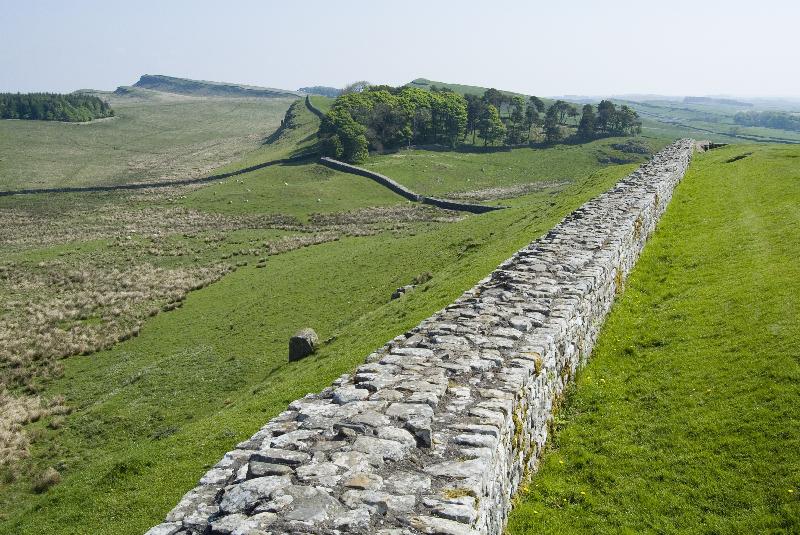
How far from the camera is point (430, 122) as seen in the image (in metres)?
121

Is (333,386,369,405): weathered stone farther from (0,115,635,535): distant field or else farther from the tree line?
the tree line

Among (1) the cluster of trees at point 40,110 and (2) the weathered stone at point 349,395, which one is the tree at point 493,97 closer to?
(2) the weathered stone at point 349,395

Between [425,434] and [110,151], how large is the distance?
164070mm

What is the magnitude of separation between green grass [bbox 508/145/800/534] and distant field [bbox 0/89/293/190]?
348 feet

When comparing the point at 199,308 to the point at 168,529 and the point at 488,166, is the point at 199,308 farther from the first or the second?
the point at 488,166

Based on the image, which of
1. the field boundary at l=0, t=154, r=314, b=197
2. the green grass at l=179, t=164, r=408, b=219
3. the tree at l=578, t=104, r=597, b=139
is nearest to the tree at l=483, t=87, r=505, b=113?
the tree at l=578, t=104, r=597, b=139

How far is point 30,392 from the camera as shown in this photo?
28188 millimetres

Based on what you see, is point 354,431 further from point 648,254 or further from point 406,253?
point 406,253

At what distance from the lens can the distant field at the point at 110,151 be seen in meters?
110

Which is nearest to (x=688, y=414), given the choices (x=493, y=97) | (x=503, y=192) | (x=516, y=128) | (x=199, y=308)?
(x=199, y=308)

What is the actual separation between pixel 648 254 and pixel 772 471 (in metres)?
14.4

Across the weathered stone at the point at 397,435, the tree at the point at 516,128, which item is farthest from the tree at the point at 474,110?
the weathered stone at the point at 397,435

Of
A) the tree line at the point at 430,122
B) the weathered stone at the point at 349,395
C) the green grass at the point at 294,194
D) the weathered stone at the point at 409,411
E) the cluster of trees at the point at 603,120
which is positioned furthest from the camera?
the cluster of trees at the point at 603,120

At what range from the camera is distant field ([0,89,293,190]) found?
11006 centimetres
